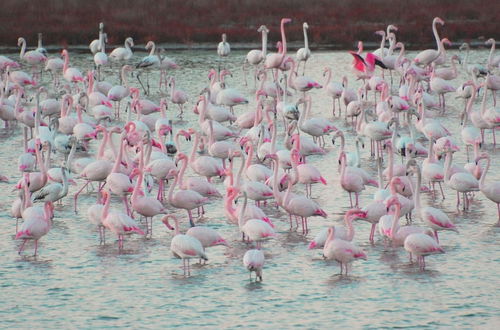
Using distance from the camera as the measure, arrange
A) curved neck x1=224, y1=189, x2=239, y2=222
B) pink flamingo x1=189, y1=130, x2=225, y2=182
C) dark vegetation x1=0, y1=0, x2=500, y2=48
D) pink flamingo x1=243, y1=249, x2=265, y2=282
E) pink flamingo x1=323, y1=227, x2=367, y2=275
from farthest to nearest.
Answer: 1. dark vegetation x1=0, y1=0, x2=500, y2=48
2. pink flamingo x1=189, y1=130, x2=225, y2=182
3. curved neck x1=224, y1=189, x2=239, y2=222
4. pink flamingo x1=323, y1=227, x2=367, y2=275
5. pink flamingo x1=243, y1=249, x2=265, y2=282

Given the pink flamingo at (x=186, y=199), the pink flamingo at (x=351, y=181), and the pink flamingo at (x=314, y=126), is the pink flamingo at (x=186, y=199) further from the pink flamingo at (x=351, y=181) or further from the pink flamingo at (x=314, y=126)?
the pink flamingo at (x=314, y=126)

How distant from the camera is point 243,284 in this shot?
10406 mm

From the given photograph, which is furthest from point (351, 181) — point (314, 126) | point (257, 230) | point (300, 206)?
point (314, 126)

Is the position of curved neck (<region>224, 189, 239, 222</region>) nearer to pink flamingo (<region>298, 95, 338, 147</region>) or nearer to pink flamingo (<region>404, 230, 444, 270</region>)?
pink flamingo (<region>404, 230, 444, 270</region>)

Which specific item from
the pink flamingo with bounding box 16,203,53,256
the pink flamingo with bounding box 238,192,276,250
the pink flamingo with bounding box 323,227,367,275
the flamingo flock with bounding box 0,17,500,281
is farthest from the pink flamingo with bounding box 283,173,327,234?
the pink flamingo with bounding box 16,203,53,256

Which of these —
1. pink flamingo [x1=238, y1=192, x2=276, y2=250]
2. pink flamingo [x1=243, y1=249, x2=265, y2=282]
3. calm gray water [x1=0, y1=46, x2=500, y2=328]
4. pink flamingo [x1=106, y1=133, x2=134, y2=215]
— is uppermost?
pink flamingo [x1=106, y1=133, x2=134, y2=215]

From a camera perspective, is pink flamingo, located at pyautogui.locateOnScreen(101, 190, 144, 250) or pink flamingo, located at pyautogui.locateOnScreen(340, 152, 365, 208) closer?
pink flamingo, located at pyautogui.locateOnScreen(101, 190, 144, 250)

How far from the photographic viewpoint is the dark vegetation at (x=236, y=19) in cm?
3162

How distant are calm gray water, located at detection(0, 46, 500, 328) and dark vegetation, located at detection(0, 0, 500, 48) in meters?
18.9

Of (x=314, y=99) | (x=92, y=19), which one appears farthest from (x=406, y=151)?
(x=92, y=19)

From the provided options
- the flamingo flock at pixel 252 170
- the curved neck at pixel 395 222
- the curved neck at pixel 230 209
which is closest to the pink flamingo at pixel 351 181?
the flamingo flock at pixel 252 170

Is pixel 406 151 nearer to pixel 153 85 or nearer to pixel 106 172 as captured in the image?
pixel 106 172

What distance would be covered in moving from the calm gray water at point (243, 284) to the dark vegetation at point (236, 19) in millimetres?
18935

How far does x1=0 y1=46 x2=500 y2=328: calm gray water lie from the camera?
947 cm
